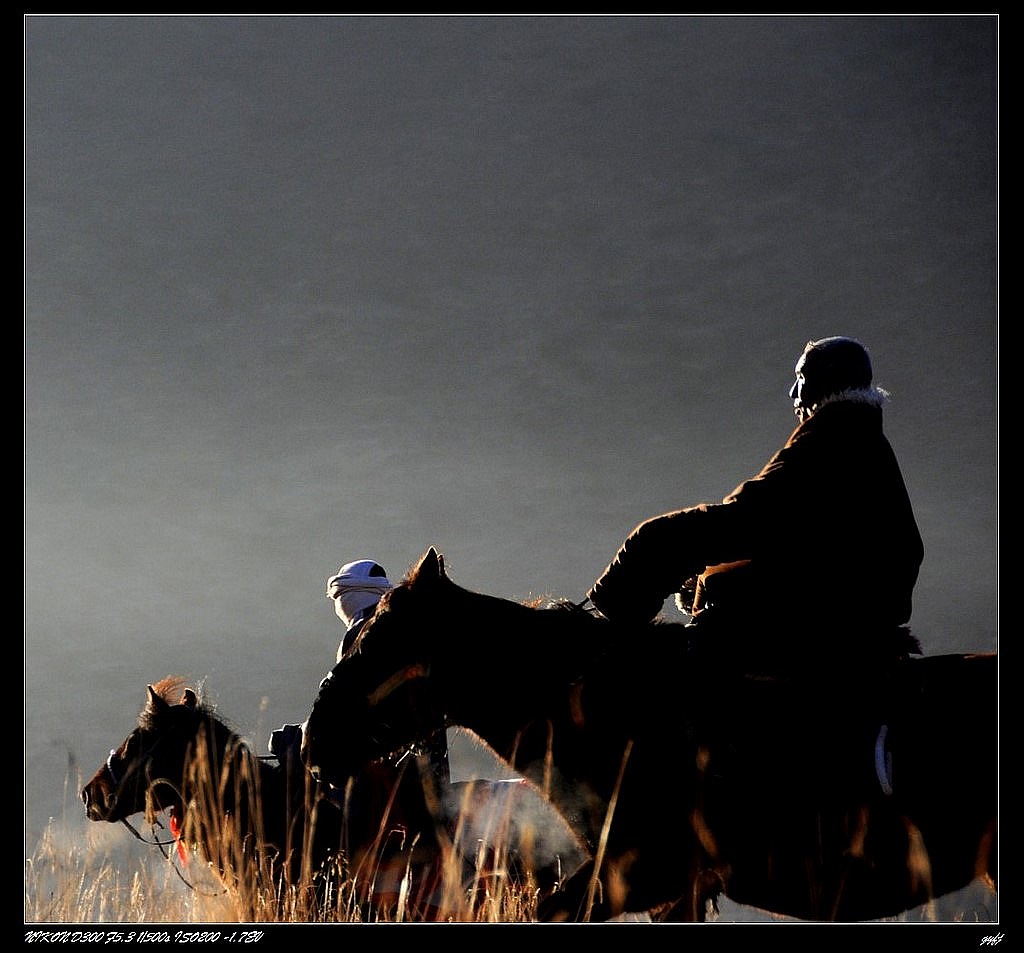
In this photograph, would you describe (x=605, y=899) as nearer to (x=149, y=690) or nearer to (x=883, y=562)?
(x=883, y=562)

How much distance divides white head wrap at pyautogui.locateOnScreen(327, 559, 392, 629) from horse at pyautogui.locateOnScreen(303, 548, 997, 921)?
3525 mm

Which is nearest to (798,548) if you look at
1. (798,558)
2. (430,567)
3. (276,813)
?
(798,558)

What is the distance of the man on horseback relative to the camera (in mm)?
4586

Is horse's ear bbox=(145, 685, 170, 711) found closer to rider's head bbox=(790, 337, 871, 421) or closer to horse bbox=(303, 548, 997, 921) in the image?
horse bbox=(303, 548, 997, 921)

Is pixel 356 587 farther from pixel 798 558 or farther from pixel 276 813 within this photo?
pixel 798 558

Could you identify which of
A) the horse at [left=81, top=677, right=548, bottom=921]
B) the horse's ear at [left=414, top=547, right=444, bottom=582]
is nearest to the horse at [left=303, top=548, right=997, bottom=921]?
the horse's ear at [left=414, top=547, right=444, bottom=582]

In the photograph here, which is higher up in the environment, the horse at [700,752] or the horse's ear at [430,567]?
the horse's ear at [430,567]

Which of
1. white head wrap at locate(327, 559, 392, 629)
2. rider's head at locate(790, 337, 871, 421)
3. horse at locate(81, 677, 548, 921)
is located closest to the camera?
rider's head at locate(790, 337, 871, 421)

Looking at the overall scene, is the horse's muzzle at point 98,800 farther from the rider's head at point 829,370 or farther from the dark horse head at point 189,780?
the rider's head at point 829,370

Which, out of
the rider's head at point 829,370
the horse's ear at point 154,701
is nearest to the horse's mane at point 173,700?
the horse's ear at point 154,701

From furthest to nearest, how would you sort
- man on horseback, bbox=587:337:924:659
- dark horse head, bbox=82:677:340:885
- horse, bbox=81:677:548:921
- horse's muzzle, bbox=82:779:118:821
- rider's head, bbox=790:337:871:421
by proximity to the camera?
horse's muzzle, bbox=82:779:118:821 → dark horse head, bbox=82:677:340:885 → horse, bbox=81:677:548:921 → rider's head, bbox=790:337:871:421 → man on horseback, bbox=587:337:924:659

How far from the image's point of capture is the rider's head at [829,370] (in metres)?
5.01

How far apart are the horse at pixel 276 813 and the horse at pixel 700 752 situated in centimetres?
109
